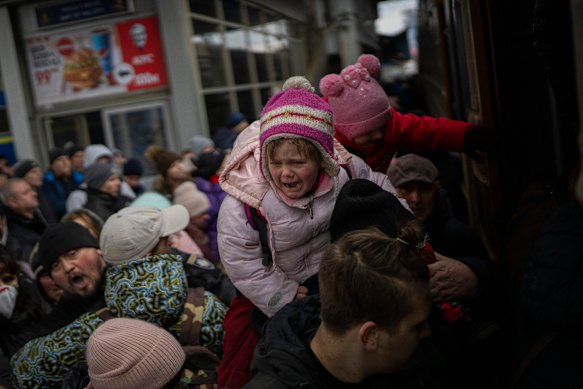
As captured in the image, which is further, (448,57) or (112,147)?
(112,147)

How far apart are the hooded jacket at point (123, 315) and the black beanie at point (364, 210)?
999 mm

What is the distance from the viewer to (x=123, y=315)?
8.05ft

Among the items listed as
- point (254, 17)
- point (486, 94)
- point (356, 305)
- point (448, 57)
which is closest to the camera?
point (356, 305)

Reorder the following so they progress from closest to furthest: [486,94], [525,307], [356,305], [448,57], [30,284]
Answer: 1. [356,305]
2. [525,307]
3. [486,94]
4. [30,284]
5. [448,57]

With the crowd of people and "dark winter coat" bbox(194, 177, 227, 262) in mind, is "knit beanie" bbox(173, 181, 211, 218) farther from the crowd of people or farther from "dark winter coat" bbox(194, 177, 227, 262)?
the crowd of people

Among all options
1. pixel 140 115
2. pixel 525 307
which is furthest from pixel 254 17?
pixel 525 307

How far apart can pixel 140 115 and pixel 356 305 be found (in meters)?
8.92

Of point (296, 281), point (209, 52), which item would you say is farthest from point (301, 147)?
point (209, 52)

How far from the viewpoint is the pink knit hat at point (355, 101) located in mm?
2588

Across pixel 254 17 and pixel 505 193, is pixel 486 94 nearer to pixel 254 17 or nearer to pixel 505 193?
pixel 505 193

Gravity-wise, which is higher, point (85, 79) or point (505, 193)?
point (85, 79)

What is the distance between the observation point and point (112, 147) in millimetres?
9828

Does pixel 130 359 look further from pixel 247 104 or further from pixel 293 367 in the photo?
pixel 247 104

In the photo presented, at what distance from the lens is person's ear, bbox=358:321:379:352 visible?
56.8 inches
